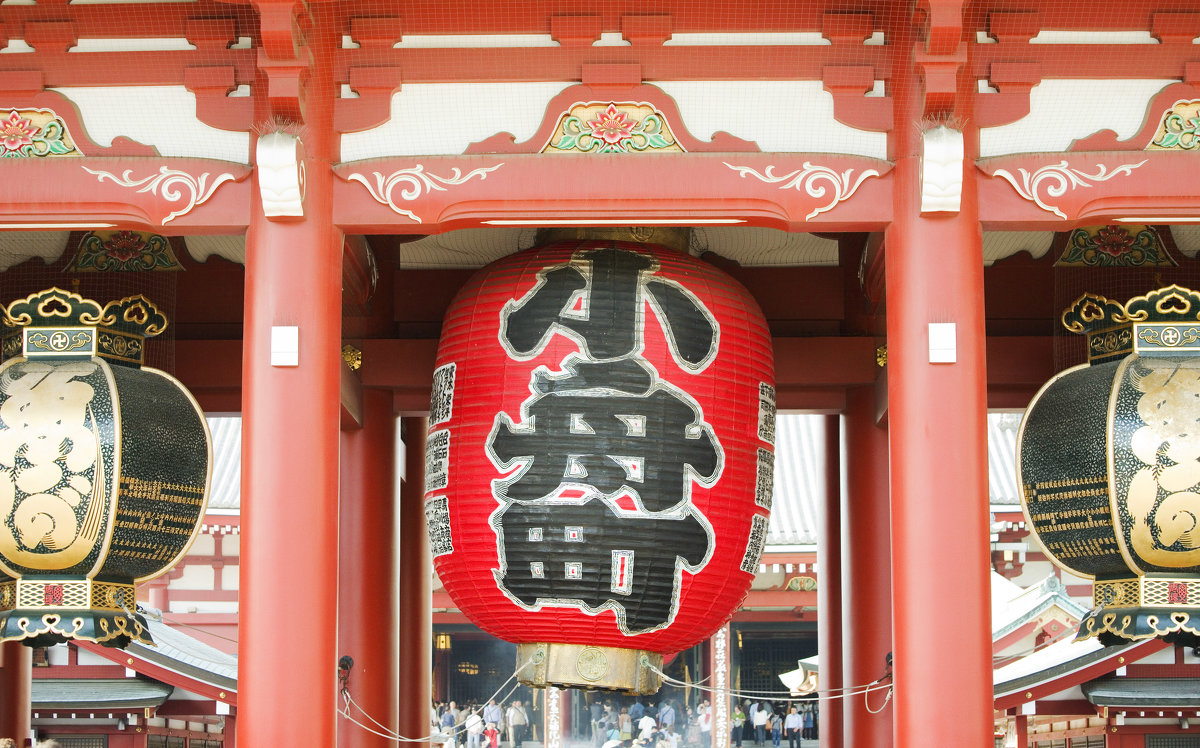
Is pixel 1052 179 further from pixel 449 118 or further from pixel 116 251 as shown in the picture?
pixel 116 251

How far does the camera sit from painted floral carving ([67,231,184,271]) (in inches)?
387

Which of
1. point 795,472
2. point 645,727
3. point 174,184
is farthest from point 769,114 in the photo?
point 795,472

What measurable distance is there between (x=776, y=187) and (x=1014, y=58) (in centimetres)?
138

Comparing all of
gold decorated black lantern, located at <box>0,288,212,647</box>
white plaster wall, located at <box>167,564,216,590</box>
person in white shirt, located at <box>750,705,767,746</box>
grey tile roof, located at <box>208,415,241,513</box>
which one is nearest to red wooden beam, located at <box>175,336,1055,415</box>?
gold decorated black lantern, located at <box>0,288,212,647</box>

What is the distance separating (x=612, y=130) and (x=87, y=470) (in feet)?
11.5

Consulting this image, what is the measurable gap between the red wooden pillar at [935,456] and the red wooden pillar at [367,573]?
425cm

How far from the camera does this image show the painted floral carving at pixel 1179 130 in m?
7.57

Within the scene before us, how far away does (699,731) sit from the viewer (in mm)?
26188

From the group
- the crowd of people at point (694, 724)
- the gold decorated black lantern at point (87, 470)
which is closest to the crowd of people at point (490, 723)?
the crowd of people at point (694, 724)

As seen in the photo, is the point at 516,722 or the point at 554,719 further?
the point at 516,722

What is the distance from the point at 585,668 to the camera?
8.20m

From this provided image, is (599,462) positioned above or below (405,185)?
below

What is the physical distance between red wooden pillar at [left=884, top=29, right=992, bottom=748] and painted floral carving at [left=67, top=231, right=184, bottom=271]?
486 cm

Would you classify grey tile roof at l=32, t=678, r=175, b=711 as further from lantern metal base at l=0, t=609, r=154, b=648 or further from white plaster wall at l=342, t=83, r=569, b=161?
white plaster wall at l=342, t=83, r=569, b=161
